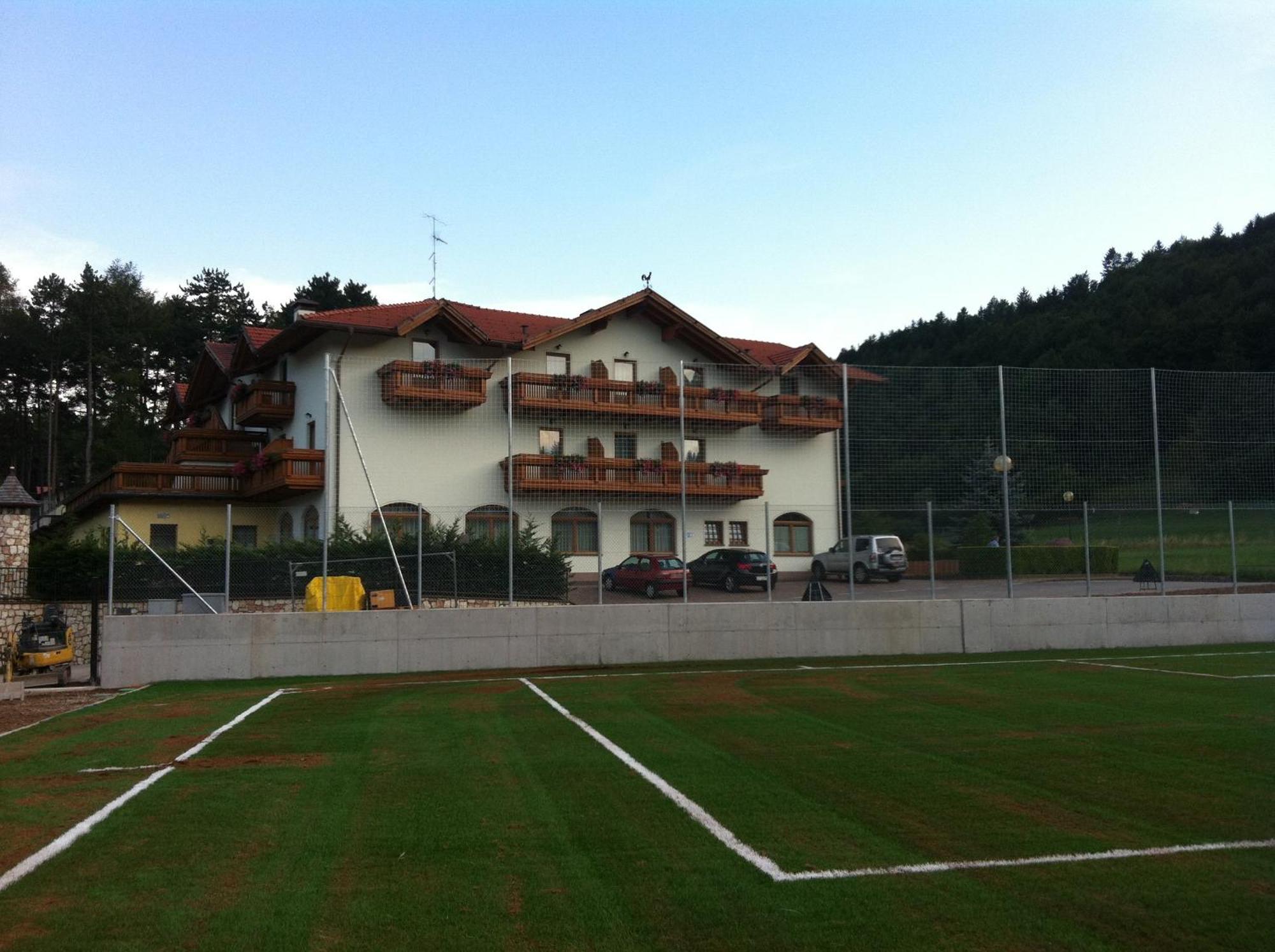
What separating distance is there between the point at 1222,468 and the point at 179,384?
151ft

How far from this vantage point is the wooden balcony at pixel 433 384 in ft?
84.5

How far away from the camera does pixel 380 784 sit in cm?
896

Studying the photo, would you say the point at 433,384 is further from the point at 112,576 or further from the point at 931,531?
the point at 931,531

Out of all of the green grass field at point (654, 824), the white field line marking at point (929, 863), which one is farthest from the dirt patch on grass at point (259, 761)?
the white field line marking at point (929, 863)

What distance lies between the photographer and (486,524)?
20578mm

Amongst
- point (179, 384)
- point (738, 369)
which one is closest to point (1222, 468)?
point (738, 369)

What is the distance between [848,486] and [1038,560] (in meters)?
4.18

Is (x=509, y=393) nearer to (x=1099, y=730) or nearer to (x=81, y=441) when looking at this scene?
(x=1099, y=730)

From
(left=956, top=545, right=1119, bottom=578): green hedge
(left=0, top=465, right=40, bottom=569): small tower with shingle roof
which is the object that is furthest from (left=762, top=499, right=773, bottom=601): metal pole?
(left=0, top=465, right=40, bottom=569): small tower with shingle roof

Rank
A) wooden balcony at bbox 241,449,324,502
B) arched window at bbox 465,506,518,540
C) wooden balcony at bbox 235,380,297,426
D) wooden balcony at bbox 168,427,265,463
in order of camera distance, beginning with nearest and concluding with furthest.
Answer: arched window at bbox 465,506,518,540, wooden balcony at bbox 241,449,324,502, wooden balcony at bbox 235,380,297,426, wooden balcony at bbox 168,427,265,463

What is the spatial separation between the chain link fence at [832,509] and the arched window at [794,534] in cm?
3

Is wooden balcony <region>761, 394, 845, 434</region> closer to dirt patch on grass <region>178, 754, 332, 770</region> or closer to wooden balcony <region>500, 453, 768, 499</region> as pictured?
wooden balcony <region>500, 453, 768, 499</region>

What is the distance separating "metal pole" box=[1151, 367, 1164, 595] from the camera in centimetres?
2258

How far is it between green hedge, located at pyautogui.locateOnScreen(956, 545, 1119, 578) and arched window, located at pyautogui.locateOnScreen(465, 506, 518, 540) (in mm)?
8750
